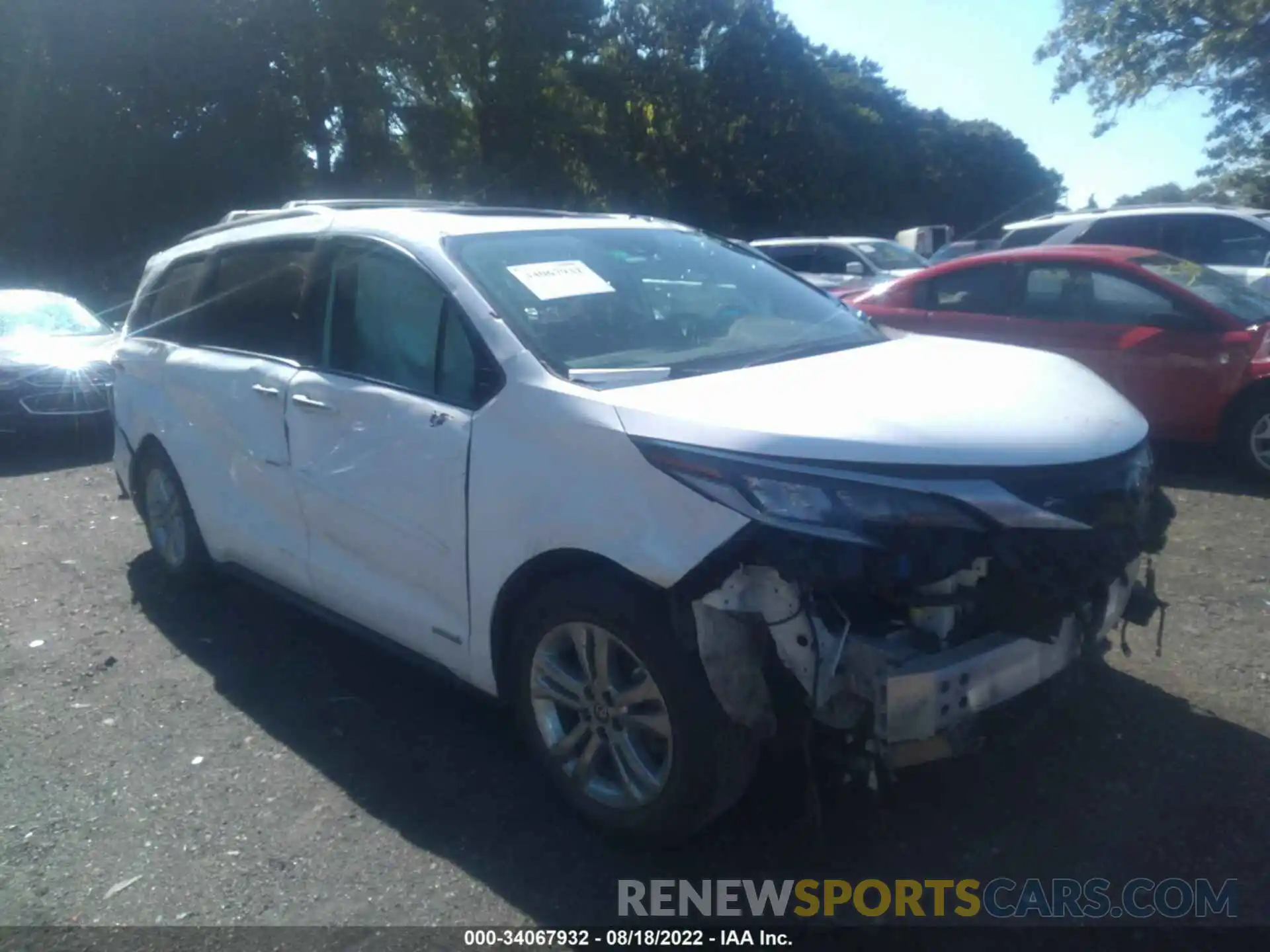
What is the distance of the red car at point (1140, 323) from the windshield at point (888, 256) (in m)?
8.26

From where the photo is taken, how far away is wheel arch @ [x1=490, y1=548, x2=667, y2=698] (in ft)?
10.8

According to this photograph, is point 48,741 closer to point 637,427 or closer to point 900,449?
point 637,427

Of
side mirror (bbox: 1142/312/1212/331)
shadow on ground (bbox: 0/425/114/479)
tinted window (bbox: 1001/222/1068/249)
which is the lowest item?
shadow on ground (bbox: 0/425/114/479)

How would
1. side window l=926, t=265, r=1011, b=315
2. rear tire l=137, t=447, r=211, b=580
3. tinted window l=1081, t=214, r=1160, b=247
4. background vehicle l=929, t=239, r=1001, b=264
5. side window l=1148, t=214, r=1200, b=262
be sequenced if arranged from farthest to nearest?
background vehicle l=929, t=239, r=1001, b=264 < tinted window l=1081, t=214, r=1160, b=247 < side window l=1148, t=214, r=1200, b=262 < side window l=926, t=265, r=1011, b=315 < rear tire l=137, t=447, r=211, b=580

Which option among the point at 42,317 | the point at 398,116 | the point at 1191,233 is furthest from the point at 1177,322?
the point at 398,116

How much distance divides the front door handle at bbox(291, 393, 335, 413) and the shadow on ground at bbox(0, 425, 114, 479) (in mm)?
6177

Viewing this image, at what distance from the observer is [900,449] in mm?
3041

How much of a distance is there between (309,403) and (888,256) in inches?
563

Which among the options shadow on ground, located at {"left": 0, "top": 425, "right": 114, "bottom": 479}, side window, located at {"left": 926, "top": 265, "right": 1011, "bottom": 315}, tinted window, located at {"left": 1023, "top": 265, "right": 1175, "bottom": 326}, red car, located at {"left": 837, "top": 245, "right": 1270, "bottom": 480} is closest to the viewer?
red car, located at {"left": 837, "top": 245, "right": 1270, "bottom": 480}

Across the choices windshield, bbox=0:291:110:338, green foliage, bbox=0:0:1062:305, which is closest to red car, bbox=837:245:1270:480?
windshield, bbox=0:291:110:338

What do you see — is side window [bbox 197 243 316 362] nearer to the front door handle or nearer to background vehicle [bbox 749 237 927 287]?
the front door handle

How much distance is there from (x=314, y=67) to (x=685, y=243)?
88.6ft

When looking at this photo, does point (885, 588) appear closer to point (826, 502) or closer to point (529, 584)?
point (826, 502)

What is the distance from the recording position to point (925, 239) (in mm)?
24125
